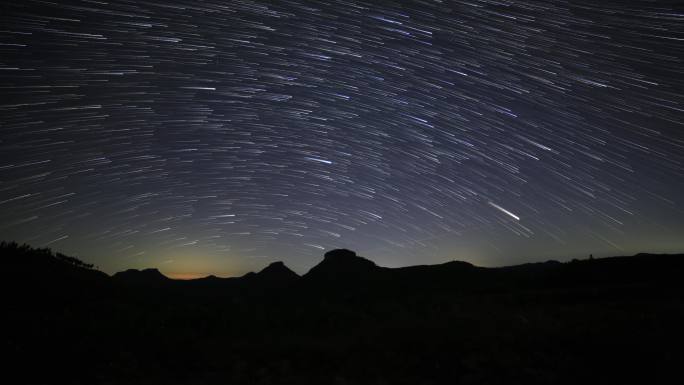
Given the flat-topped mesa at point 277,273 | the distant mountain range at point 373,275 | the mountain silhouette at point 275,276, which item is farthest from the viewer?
the flat-topped mesa at point 277,273

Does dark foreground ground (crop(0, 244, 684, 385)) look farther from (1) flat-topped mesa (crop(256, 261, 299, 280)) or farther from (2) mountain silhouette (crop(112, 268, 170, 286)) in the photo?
(2) mountain silhouette (crop(112, 268, 170, 286))

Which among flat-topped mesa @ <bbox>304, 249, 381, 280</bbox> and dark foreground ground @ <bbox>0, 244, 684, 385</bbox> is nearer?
dark foreground ground @ <bbox>0, 244, 684, 385</bbox>

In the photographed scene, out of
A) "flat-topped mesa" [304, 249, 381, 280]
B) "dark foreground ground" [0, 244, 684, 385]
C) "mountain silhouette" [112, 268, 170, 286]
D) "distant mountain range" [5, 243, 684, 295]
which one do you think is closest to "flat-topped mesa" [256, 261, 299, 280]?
"distant mountain range" [5, 243, 684, 295]

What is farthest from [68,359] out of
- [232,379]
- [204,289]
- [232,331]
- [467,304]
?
[204,289]

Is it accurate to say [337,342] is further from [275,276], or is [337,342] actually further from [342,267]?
[275,276]

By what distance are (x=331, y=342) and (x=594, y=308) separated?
38.6ft

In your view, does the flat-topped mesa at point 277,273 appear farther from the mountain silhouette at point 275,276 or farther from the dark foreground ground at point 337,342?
the dark foreground ground at point 337,342

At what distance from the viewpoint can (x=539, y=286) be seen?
35.2 meters

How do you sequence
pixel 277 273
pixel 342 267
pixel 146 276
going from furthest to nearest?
pixel 277 273, pixel 146 276, pixel 342 267

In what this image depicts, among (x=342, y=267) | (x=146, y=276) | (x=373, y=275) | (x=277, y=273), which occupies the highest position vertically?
(x=373, y=275)

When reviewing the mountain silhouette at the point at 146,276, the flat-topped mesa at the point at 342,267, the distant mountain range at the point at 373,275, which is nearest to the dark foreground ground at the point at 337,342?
the distant mountain range at the point at 373,275

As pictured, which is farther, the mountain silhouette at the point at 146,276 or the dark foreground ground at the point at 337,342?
the mountain silhouette at the point at 146,276

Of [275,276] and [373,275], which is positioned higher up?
[373,275]

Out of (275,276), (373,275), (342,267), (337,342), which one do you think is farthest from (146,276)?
(337,342)
